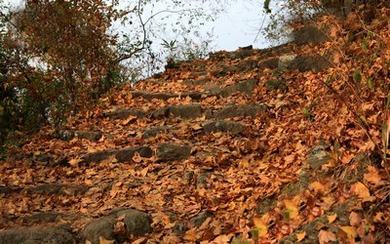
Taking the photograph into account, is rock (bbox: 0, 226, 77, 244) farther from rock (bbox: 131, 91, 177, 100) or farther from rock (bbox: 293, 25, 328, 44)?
rock (bbox: 293, 25, 328, 44)

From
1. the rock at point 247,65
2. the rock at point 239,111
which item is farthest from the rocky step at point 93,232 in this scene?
the rock at point 247,65

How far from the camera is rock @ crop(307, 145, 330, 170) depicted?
4.46 meters

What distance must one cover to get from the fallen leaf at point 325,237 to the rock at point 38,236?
A: 2.56m

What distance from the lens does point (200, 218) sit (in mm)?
4762

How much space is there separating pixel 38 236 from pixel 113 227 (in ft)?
2.49

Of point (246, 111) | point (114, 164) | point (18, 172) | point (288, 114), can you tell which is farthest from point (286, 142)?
point (18, 172)

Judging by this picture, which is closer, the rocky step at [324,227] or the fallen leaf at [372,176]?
the rocky step at [324,227]

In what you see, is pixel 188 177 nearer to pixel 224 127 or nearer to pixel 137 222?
pixel 137 222

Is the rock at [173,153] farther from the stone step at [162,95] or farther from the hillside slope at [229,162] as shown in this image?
the stone step at [162,95]

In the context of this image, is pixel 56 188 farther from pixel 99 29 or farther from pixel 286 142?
pixel 99 29

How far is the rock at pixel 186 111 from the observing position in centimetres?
848

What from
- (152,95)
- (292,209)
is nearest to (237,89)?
(152,95)

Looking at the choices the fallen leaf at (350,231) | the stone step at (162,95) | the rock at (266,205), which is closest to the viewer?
the fallen leaf at (350,231)

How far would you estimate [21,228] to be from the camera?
495cm
